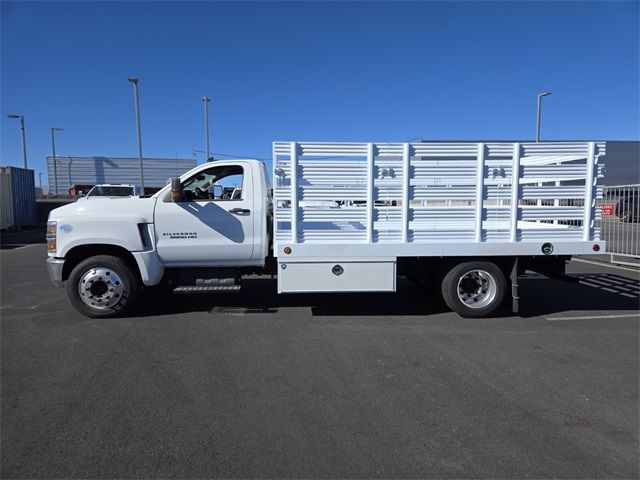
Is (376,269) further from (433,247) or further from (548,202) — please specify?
(548,202)

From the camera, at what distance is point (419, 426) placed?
3422mm

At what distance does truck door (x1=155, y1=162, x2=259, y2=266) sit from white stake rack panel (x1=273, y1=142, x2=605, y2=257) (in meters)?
0.58

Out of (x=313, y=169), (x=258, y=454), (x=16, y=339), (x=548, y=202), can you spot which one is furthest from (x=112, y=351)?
(x=548, y=202)

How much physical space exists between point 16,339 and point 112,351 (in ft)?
4.64

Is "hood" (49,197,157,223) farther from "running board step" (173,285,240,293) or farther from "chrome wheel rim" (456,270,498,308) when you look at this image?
"chrome wheel rim" (456,270,498,308)

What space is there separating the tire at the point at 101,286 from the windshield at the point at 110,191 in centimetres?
1593

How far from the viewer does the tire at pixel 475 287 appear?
6355 millimetres

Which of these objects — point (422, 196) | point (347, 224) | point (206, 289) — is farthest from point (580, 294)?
point (206, 289)

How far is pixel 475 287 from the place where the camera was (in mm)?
6500

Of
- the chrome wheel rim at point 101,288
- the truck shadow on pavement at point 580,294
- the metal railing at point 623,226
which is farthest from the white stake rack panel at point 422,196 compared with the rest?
the metal railing at point 623,226

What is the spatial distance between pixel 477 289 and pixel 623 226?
27.8 ft

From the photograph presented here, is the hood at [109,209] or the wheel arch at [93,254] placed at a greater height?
the hood at [109,209]

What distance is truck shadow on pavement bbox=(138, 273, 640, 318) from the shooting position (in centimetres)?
680

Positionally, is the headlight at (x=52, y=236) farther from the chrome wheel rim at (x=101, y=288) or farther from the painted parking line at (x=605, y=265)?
the painted parking line at (x=605, y=265)
